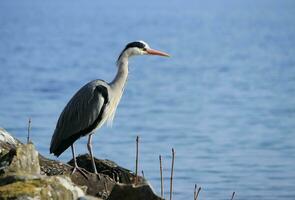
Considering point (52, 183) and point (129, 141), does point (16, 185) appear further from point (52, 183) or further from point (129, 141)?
point (129, 141)

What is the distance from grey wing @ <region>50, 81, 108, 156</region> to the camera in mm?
10453

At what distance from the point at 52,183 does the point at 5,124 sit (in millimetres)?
16432

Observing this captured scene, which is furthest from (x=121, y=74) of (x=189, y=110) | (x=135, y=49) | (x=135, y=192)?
(x=189, y=110)

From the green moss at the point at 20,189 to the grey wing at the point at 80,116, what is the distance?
361 cm

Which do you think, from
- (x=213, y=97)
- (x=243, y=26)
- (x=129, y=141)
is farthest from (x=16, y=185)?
(x=243, y=26)

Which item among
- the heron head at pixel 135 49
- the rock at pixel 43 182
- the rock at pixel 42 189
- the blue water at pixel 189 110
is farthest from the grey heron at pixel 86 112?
the blue water at pixel 189 110

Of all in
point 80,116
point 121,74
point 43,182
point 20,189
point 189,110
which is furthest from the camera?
point 189,110

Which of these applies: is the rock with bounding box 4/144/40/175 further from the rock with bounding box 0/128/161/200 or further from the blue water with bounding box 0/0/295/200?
the blue water with bounding box 0/0/295/200

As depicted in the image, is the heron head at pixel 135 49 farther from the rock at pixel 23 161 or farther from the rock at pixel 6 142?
the rock at pixel 23 161

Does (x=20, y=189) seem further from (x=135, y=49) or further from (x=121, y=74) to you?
Result: (x=135, y=49)

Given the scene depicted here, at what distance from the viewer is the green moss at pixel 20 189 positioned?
21.5 ft

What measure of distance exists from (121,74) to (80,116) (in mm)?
941

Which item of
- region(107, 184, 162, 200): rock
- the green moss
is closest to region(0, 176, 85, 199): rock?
the green moss

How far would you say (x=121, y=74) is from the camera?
1123 cm
